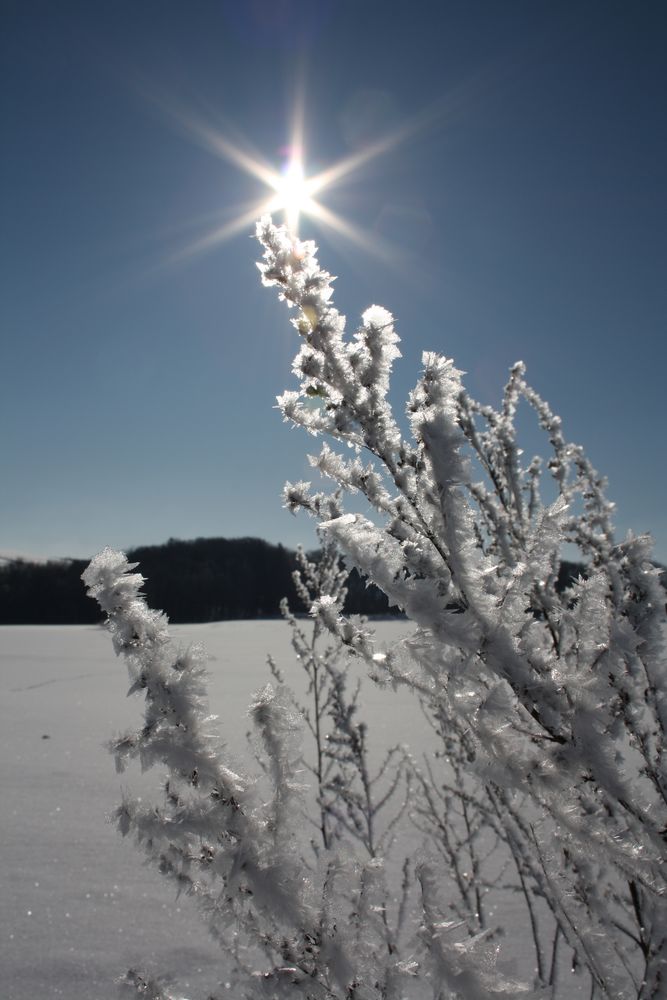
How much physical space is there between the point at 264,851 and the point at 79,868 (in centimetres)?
336

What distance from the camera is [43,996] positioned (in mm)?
2301

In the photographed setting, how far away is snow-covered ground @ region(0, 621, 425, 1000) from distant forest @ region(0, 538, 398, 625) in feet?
69.4

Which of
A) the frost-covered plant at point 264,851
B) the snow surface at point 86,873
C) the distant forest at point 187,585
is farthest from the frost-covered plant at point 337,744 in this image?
the distant forest at point 187,585

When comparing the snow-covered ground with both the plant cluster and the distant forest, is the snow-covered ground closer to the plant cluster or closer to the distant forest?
the plant cluster

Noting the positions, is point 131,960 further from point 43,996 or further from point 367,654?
point 367,654

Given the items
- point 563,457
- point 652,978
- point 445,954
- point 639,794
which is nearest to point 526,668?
point 639,794

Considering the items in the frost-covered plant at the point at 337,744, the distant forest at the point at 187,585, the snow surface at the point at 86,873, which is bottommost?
the snow surface at the point at 86,873

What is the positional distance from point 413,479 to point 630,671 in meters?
0.55

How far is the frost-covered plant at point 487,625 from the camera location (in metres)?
0.77

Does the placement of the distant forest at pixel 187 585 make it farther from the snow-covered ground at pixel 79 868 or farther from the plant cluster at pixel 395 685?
the plant cluster at pixel 395 685

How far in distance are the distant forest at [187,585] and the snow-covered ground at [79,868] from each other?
21.2 m

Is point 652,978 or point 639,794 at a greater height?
point 639,794

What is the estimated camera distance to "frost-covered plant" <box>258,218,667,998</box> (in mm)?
769

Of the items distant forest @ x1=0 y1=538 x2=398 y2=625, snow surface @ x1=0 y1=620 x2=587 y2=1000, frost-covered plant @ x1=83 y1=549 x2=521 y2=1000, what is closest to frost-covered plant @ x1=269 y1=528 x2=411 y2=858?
snow surface @ x1=0 y1=620 x2=587 y2=1000
